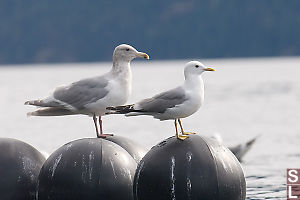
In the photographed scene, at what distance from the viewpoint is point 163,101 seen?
12.3 meters

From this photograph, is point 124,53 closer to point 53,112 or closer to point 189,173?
point 53,112

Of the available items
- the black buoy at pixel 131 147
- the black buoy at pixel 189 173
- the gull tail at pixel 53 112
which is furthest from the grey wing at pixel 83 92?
the black buoy at pixel 189 173

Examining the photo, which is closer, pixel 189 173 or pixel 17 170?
pixel 189 173

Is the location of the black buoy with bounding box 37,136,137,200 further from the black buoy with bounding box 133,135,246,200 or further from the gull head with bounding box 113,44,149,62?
the gull head with bounding box 113,44,149,62

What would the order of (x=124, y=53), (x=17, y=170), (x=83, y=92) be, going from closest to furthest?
1. (x=17, y=170)
2. (x=83, y=92)
3. (x=124, y=53)

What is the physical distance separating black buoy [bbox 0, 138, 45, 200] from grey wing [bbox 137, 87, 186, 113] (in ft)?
6.52

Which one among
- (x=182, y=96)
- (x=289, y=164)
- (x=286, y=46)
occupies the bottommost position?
(x=289, y=164)

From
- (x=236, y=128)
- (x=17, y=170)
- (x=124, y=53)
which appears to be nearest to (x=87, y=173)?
(x=17, y=170)

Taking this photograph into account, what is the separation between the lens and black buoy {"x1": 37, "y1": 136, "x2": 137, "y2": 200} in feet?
39.7

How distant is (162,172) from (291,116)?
32558mm

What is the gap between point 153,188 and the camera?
39.4ft

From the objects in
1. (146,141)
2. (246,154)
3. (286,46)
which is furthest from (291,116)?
(286,46)

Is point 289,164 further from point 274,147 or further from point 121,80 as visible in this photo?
point 121,80

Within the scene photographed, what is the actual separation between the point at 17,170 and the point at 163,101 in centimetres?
248
